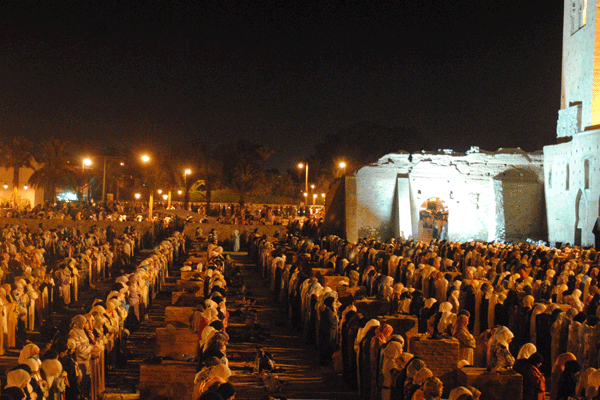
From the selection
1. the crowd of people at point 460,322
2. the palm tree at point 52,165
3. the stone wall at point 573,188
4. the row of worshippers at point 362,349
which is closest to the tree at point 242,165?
the palm tree at point 52,165

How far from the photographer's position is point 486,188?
31.8 meters

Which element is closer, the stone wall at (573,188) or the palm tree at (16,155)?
the stone wall at (573,188)

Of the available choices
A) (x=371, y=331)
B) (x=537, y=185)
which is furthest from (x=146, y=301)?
(x=537, y=185)

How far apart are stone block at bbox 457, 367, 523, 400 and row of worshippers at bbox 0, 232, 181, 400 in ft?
15.5

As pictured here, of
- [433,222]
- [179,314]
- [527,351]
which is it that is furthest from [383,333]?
[433,222]

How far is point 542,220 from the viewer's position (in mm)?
32406

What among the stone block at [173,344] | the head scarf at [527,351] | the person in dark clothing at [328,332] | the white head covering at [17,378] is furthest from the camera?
the person in dark clothing at [328,332]

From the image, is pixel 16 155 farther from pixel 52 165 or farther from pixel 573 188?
pixel 573 188

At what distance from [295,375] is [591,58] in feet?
94.8

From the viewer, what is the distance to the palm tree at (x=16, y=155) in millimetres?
44344

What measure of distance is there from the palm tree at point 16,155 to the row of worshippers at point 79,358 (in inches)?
1492

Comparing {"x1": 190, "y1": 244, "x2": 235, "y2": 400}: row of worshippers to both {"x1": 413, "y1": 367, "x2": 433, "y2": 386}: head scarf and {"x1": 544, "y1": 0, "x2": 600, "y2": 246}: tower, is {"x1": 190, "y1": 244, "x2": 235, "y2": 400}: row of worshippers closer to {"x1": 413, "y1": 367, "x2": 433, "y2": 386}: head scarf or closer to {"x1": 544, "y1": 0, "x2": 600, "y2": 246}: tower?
{"x1": 413, "y1": 367, "x2": 433, "y2": 386}: head scarf

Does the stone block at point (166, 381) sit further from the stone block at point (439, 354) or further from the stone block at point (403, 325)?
the stone block at point (403, 325)

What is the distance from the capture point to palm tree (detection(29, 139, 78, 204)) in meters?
41.7
